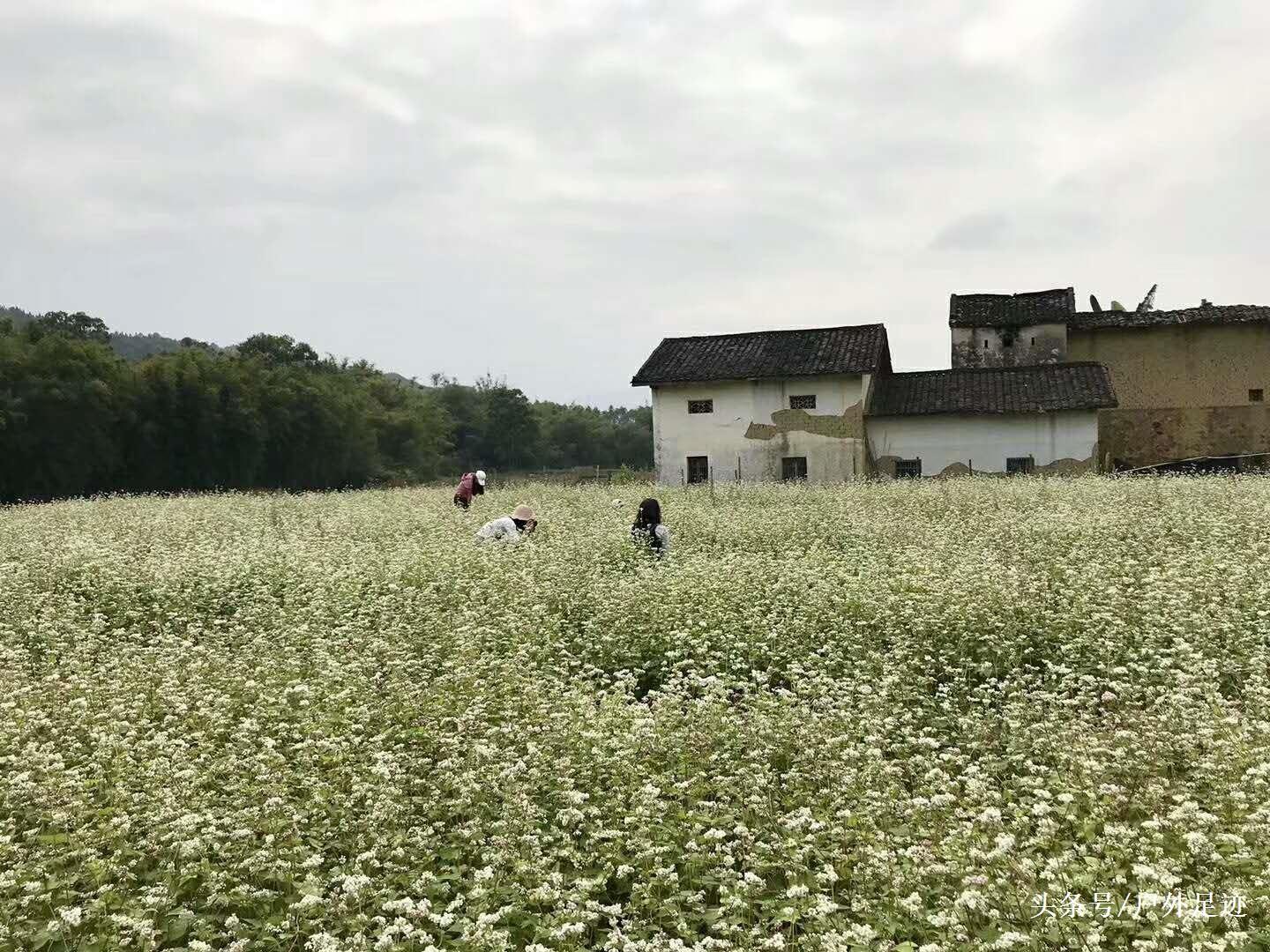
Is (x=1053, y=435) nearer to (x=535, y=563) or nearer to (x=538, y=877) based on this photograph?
(x=535, y=563)

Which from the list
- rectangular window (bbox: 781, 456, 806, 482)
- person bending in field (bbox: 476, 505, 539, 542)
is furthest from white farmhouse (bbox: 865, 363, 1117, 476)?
person bending in field (bbox: 476, 505, 539, 542)

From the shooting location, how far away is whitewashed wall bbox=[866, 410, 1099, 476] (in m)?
28.6

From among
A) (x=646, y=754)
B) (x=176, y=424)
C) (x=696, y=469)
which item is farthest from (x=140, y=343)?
(x=646, y=754)

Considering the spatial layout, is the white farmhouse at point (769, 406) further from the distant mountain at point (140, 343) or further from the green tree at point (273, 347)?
the distant mountain at point (140, 343)

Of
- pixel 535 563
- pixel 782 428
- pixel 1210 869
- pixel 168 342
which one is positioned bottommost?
pixel 1210 869

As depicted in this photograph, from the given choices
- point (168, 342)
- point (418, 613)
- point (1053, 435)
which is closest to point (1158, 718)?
point (418, 613)

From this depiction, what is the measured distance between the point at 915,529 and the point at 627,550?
392cm

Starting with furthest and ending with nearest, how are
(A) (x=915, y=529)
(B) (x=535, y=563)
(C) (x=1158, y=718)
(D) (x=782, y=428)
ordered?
1. (D) (x=782, y=428)
2. (A) (x=915, y=529)
3. (B) (x=535, y=563)
4. (C) (x=1158, y=718)

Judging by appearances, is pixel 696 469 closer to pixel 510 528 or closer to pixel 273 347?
pixel 510 528

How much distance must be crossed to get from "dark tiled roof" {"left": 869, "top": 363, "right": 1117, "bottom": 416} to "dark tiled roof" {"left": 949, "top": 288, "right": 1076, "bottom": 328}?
235 inches

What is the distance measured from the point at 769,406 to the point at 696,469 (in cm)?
303

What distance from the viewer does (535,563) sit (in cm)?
1111

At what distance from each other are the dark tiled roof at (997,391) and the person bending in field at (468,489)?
14.6 m

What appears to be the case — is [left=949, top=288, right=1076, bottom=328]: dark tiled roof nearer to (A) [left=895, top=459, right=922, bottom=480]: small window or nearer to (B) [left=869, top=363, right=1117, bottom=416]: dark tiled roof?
(B) [left=869, top=363, right=1117, bottom=416]: dark tiled roof
